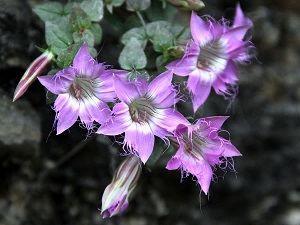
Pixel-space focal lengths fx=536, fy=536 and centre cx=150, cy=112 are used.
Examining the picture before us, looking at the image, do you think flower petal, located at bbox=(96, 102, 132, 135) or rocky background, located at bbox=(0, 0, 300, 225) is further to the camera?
rocky background, located at bbox=(0, 0, 300, 225)

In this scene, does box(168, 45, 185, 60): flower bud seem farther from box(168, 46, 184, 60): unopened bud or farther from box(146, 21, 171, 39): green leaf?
box(146, 21, 171, 39): green leaf

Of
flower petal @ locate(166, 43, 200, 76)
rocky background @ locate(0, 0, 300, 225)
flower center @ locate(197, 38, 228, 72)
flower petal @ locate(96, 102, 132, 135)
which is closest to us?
flower petal @ locate(96, 102, 132, 135)

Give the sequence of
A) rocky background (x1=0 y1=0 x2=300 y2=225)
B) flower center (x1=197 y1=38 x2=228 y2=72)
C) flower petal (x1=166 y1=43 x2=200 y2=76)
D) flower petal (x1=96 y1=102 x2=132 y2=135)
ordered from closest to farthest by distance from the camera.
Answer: flower petal (x1=96 y1=102 x2=132 y2=135) → flower petal (x1=166 y1=43 x2=200 y2=76) → flower center (x1=197 y1=38 x2=228 y2=72) → rocky background (x1=0 y1=0 x2=300 y2=225)

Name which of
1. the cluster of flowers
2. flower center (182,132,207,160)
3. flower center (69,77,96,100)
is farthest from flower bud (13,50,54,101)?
flower center (182,132,207,160)

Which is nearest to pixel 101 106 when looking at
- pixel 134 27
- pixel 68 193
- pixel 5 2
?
pixel 134 27

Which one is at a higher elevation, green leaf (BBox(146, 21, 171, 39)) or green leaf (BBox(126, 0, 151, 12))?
green leaf (BBox(126, 0, 151, 12))

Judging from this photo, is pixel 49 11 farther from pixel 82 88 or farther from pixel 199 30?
pixel 199 30

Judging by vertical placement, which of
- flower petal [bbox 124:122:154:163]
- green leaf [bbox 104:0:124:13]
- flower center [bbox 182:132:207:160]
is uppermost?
green leaf [bbox 104:0:124:13]

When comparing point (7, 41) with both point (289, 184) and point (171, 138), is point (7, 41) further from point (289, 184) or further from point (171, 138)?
point (289, 184)
